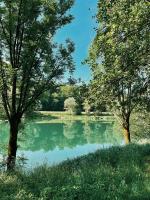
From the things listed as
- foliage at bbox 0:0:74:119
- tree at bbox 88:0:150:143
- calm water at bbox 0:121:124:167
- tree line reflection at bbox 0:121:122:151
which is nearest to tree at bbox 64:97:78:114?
tree line reflection at bbox 0:121:122:151

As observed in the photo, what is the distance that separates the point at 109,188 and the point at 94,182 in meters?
0.79

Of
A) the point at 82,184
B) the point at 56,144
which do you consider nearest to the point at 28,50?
the point at 82,184

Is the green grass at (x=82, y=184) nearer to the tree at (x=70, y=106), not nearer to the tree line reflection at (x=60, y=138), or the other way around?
the tree line reflection at (x=60, y=138)

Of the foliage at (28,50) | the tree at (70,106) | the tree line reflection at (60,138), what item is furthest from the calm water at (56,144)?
the tree at (70,106)

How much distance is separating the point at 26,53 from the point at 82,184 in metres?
9.22

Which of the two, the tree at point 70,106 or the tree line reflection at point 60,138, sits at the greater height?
the tree at point 70,106

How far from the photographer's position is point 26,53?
706 inches

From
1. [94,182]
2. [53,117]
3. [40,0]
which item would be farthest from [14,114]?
[53,117]

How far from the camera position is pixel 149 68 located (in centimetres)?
1716

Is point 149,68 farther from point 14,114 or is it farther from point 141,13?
point 14,114

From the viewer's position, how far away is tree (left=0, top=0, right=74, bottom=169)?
56.7 feet

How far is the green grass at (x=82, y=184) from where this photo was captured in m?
9.60

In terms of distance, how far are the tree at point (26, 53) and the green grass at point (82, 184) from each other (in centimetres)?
552

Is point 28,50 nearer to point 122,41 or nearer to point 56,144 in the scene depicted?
point 122,41
